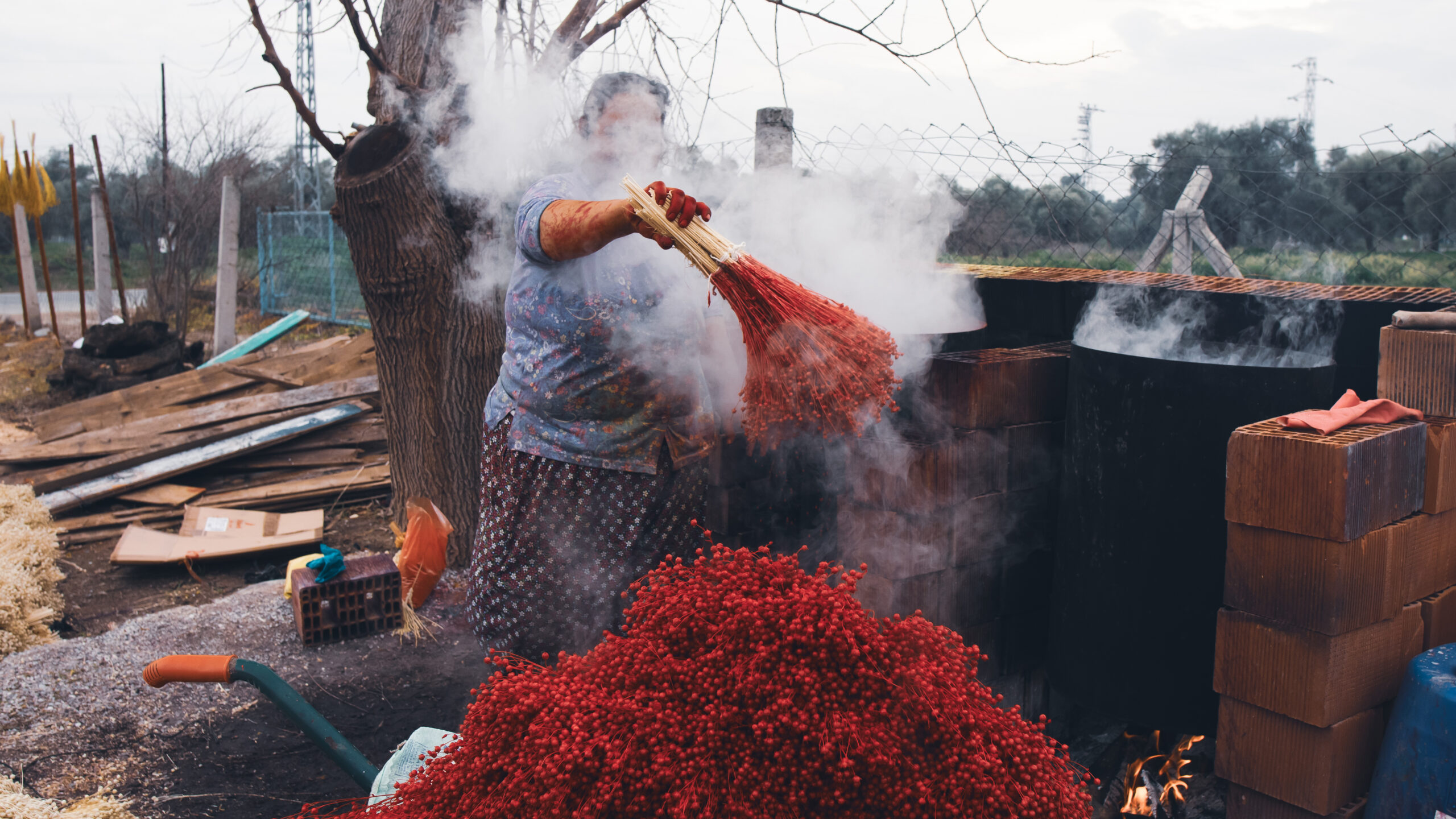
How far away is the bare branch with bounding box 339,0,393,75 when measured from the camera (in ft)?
13.2

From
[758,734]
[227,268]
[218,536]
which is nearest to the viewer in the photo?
[758,734]

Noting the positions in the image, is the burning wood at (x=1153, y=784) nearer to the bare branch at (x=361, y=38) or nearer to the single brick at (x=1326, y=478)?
the single brick at (x=1326, y=478)

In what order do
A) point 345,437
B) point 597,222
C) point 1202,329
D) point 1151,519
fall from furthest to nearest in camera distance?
point 345,437 → point 1202,329 → point 1151,519 → point 597,222

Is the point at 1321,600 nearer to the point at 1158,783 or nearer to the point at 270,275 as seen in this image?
the point at 1158,783

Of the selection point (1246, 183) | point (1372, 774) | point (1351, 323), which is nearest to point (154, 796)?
point (1372, 774)

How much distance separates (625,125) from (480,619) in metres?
1.57

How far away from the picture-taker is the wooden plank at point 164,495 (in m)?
6.87

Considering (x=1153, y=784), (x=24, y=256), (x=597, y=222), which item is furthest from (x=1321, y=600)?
(x=24, y=256)

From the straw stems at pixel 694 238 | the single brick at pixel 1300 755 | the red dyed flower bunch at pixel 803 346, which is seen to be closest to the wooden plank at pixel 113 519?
the straw stems at pixel 694 238

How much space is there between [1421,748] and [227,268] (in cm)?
1358

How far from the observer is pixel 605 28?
4707 mm

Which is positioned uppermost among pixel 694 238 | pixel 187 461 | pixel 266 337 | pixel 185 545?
pixel 694 238

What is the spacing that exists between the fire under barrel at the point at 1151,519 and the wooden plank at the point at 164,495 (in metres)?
6.60

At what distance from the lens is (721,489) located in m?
3.32
